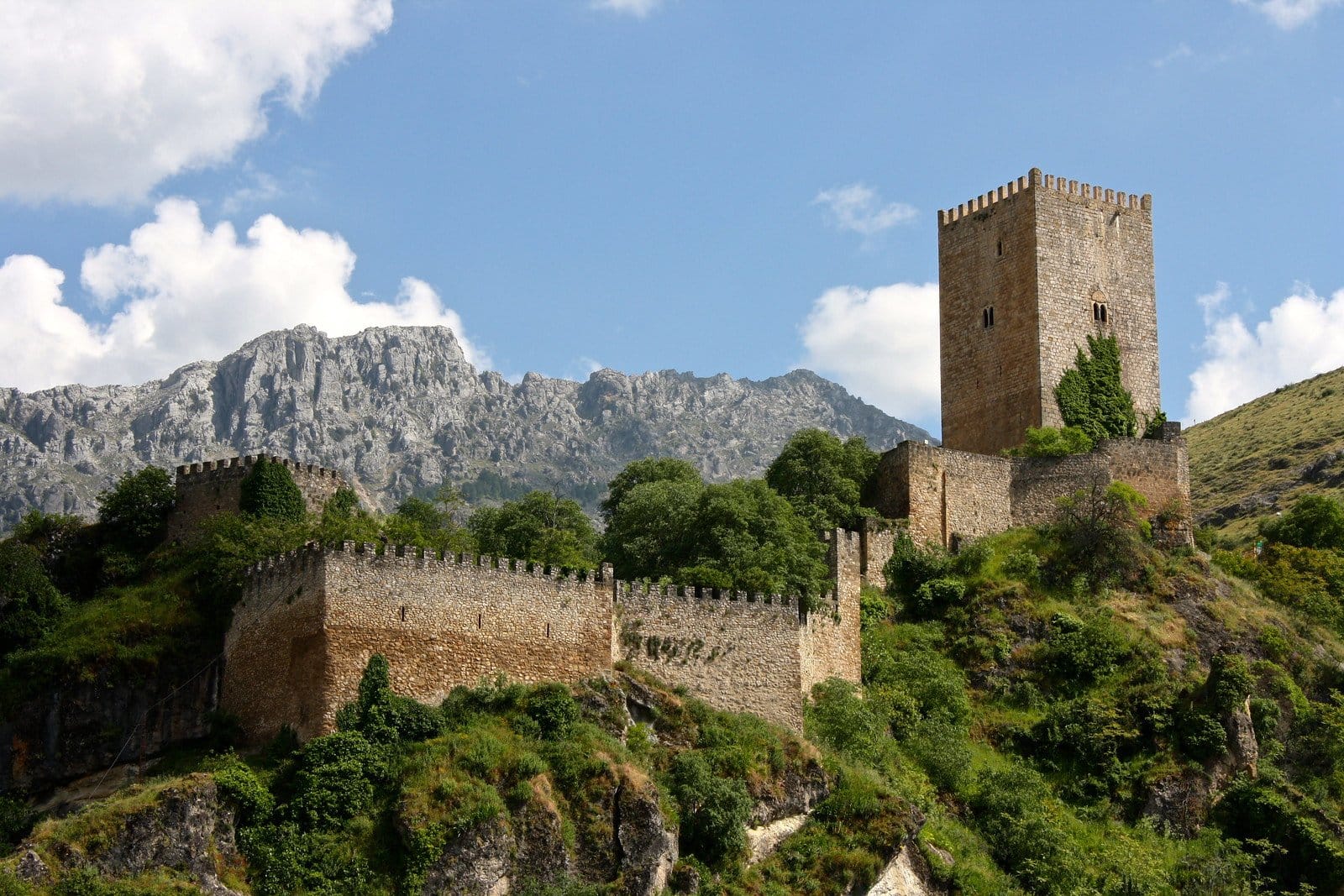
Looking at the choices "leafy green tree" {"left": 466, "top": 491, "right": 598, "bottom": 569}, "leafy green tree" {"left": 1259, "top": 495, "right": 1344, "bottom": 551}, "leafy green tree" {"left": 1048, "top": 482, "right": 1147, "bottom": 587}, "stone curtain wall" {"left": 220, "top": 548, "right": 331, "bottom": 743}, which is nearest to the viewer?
"stone curtain wall" {"left": 220, "top": 548, "right": 331, "bottom": 743}

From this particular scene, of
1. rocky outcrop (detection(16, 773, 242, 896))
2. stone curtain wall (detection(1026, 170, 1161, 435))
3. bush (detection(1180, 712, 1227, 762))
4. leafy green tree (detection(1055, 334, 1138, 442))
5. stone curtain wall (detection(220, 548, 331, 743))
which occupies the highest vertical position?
stone curtain wall (detection(1026, 170, 1161, 435))

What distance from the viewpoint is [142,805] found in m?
42.8

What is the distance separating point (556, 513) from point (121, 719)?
22.1 m

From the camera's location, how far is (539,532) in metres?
64.9

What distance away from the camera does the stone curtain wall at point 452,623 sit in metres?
47.3

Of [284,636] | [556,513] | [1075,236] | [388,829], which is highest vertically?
[1075,236]

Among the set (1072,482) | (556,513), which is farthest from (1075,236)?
(556,513)

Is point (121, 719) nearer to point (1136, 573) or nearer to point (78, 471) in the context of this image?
point (1136, 573)

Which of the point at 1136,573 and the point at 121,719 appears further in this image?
the point at 1136,573

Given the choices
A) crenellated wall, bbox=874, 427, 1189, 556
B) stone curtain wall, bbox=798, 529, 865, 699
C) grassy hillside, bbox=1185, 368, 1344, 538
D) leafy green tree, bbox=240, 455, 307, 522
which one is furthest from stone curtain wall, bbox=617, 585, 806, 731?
grassy hillside, bbox=1185, 368, 1344, 538

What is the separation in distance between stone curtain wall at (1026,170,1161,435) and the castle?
7cm

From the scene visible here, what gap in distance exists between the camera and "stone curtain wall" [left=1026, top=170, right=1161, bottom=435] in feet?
236

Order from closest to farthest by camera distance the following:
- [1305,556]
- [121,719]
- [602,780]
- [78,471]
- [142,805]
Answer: [142,805]
[602,780]
[121,719]
[1305,556]
[78,471]

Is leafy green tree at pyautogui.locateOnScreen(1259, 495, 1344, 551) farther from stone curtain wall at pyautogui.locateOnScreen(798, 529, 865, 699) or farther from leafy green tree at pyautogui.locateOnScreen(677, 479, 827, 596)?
leafy green tree at pyautogui.locateOnScreen(677, 479, 827, 596)
